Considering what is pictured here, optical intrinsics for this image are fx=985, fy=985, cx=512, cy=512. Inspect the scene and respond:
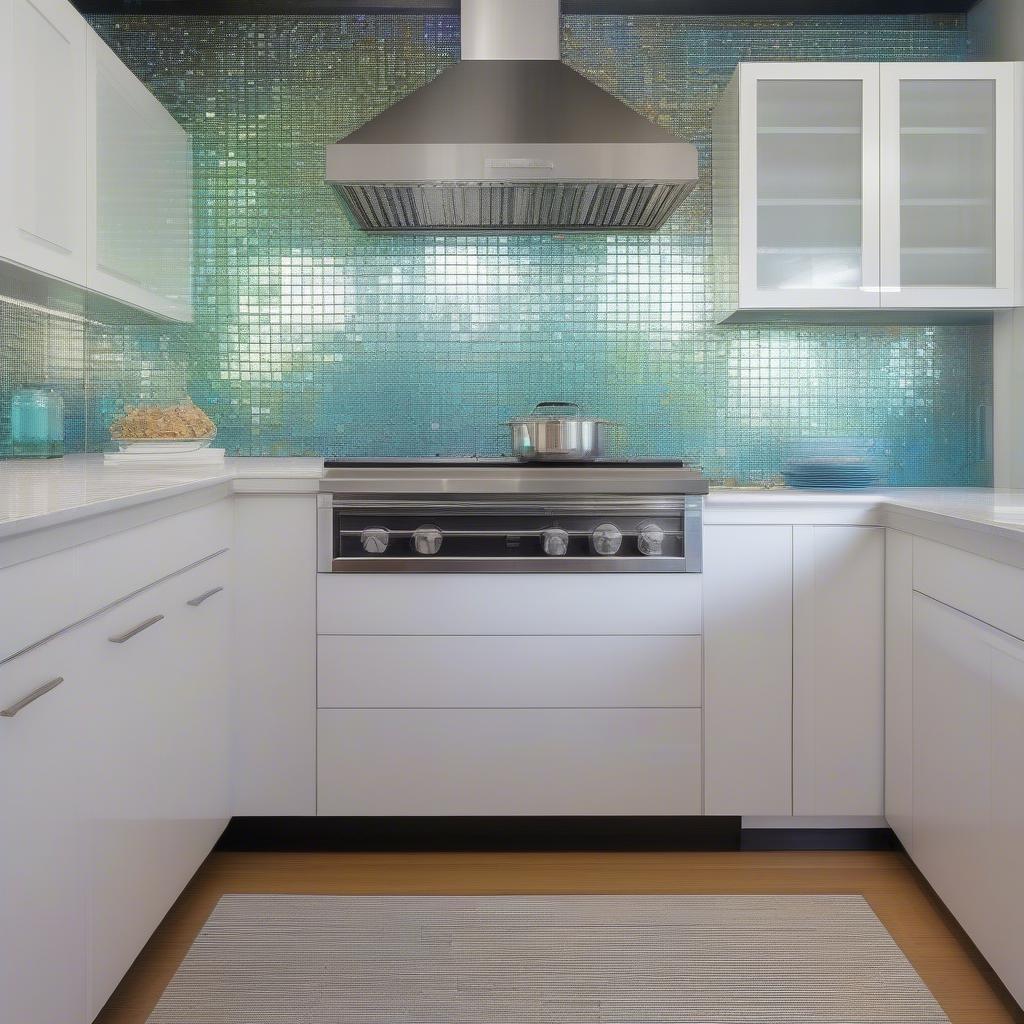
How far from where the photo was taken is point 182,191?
291 cm

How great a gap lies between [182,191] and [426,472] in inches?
50.6

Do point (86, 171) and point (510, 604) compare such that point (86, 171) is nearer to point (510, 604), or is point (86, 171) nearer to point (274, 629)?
point (274, 629)

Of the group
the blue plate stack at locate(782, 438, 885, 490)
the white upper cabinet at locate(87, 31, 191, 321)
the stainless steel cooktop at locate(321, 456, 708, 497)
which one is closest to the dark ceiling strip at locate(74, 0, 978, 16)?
the white upper cabinet at locate(87, 31, 191, 321)

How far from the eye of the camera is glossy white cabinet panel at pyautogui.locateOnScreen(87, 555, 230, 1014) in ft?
4.93

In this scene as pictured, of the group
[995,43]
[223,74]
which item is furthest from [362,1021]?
[995,43]

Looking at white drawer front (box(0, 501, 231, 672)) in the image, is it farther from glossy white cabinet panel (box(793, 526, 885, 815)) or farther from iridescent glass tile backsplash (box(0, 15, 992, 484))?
glossy white cabinet panel (box(793, 526, 885, 815))

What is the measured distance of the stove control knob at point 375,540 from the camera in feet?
7.54

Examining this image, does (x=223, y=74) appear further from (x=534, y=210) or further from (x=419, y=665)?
(x=419, y=665)

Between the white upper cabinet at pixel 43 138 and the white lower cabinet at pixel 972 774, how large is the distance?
196 centimetres

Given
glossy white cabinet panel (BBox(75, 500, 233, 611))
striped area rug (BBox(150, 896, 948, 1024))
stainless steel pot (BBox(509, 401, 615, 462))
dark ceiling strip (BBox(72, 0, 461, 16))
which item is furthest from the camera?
dark ceiling strip (BBox(72, 0, 461, 16))

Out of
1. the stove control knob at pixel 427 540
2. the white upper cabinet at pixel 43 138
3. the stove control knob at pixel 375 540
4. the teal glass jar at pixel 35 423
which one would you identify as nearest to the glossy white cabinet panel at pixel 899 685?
the stove control knob at pixel 427 540

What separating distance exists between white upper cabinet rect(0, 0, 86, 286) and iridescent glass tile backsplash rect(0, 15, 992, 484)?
29.8 inches

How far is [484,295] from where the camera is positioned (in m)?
2.98

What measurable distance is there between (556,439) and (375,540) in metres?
0.54
